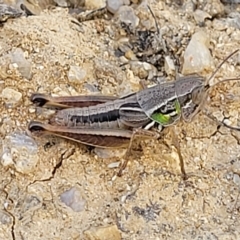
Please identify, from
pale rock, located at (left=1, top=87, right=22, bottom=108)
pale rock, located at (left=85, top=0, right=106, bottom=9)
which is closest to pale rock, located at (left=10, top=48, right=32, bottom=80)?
pale rock, located at (left=1, top=87, right=22, bottom=108)

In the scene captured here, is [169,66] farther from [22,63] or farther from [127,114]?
[22,63]

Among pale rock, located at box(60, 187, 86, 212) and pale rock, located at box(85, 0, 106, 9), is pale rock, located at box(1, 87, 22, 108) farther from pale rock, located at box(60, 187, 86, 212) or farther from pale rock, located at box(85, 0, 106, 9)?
pale rock, located at box(85, 0, 106, 9)

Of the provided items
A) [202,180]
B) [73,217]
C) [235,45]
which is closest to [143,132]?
[202,180]

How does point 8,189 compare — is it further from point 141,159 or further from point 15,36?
point 15,36

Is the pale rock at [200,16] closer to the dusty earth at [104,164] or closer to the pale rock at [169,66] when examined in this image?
the dusty earth at [104,164]

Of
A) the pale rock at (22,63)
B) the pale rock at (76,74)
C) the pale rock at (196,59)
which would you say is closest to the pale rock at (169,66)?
the pale rock at (196,59)

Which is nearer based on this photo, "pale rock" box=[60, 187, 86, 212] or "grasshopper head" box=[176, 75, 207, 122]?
"pale rock" box=[60, 187, 86, 212]
